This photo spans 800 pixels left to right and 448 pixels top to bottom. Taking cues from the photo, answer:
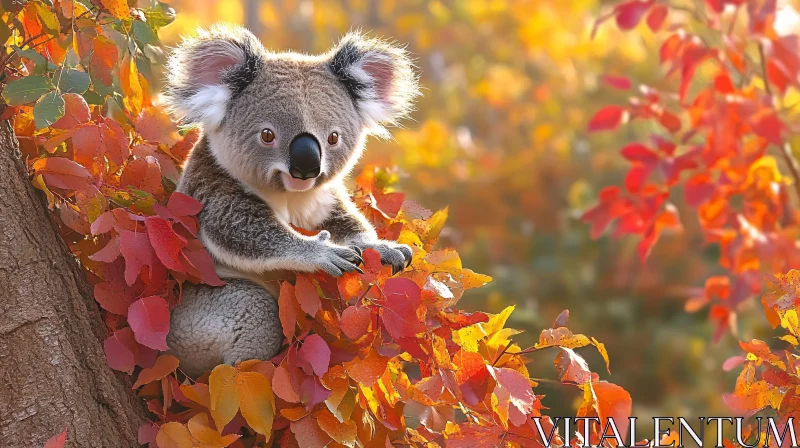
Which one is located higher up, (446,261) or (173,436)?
(446,261)

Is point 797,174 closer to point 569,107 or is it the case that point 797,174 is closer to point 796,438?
point 796,438

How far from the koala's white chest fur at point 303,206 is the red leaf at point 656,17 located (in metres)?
1.71

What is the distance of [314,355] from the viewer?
6.66 ft

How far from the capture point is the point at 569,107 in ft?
31.6

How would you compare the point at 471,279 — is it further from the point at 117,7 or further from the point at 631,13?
the point at 631,13

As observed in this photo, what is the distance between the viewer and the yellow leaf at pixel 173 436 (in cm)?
198

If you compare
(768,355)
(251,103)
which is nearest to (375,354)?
(251,103)

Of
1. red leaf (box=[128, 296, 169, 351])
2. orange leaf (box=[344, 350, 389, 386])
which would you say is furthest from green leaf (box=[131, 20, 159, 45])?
orange leaf (box=[344, 350, 389, 386])

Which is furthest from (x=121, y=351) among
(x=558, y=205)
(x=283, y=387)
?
(x=558, y=205)

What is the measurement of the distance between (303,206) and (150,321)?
0.75 m

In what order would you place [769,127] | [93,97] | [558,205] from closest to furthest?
1. [93,97]
2. [769,127]
3. [558,205]

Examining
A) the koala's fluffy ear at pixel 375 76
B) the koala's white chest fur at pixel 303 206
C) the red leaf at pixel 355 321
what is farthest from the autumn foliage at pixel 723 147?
the red leaf at pixel 355 321

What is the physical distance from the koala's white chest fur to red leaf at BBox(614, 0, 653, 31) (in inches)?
66.0

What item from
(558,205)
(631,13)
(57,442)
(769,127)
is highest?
(631,13)
